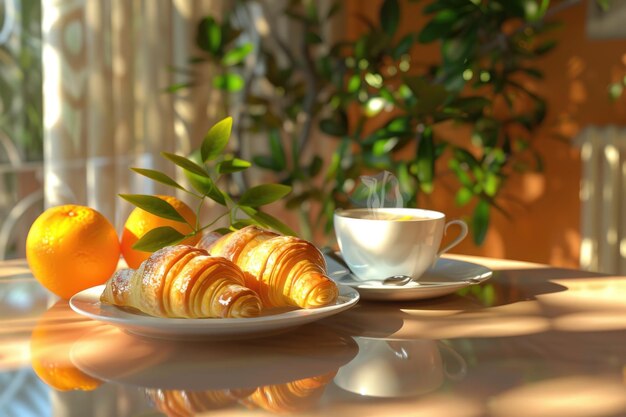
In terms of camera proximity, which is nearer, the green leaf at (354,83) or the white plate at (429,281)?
the white plate at (429,281)

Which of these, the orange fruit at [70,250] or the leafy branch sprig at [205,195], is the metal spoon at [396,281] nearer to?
the leafy branch sprig at [205,195]

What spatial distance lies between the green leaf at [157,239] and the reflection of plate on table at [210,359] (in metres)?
0.08

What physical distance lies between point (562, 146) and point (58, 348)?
7.30ft

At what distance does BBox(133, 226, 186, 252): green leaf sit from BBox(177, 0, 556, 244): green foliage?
124cm

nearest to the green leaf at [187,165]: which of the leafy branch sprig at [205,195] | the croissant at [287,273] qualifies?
the leafy branch sprig at [205,195]

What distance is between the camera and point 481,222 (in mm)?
2410

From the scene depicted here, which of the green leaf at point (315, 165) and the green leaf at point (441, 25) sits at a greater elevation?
the green leaf at point (441, 25)

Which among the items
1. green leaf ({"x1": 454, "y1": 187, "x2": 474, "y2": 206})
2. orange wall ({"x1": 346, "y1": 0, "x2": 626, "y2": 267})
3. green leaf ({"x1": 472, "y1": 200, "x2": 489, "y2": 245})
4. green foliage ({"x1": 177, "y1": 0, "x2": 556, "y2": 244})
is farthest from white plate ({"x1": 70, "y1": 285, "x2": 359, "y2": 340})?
orange wall ({"x1": 346, "y1": 0, "x2": 626, "y2": 267})

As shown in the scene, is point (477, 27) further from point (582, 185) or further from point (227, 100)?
point (227, 100)

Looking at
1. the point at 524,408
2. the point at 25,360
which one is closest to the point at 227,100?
the point at 25,360

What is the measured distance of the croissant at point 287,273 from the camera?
0.72m

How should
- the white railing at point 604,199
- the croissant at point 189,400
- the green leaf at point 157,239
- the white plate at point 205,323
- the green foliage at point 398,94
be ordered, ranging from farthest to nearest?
the white railing at point 604,199 → the green foliage at point 398,94 → the green leaf at point 157,239 → the white plate at point 205,323 → the croissant at point 189,400

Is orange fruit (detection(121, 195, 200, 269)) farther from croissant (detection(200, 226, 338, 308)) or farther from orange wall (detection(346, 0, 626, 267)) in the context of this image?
orange wall (detection(346, 0, 626, 267))

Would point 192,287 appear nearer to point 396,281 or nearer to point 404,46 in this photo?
point 396,281
